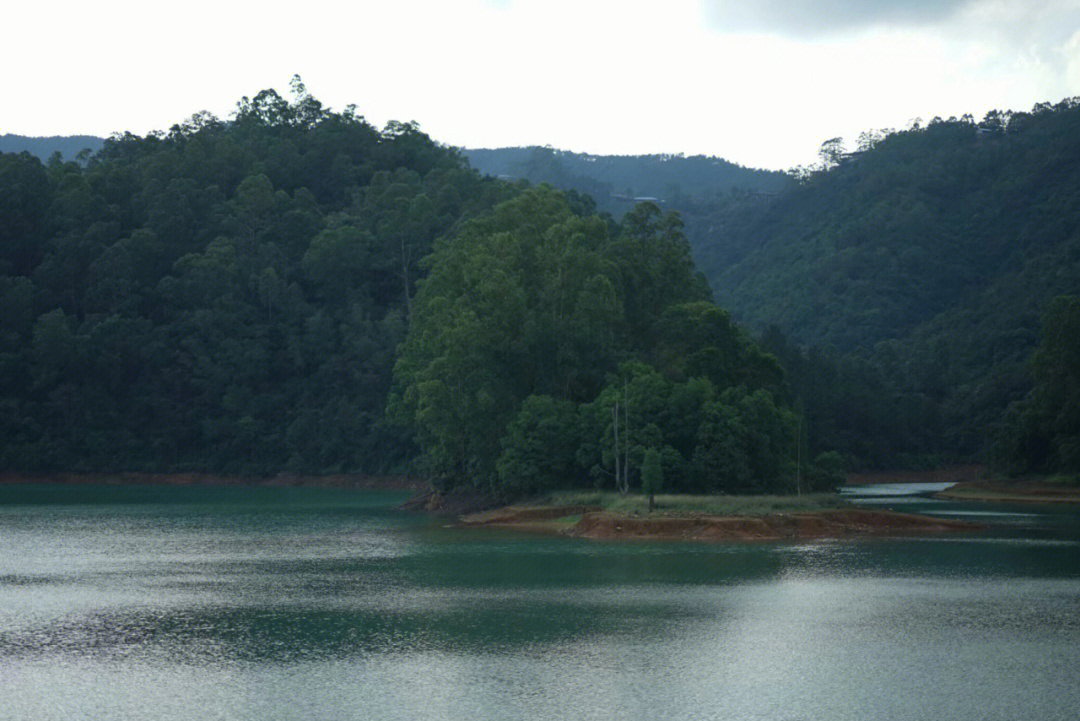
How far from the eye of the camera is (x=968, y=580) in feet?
155

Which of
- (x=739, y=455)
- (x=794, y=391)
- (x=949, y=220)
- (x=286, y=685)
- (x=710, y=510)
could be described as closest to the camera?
(x=286, y=685)

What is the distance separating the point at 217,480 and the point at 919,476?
74.1 metres

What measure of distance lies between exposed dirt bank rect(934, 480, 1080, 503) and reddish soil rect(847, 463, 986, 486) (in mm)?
25940

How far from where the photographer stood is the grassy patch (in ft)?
215

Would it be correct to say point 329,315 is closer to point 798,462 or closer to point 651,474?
point 798,462

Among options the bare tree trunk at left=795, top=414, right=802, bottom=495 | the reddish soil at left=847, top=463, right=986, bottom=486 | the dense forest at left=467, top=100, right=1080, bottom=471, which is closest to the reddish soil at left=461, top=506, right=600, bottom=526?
the bare tree trunk at left=795, top=414, right=802, bottom=495

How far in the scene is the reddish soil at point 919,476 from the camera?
136m

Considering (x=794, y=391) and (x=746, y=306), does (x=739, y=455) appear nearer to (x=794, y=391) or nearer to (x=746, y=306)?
(x=794, y=391)

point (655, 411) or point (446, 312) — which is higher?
point (446, 312)

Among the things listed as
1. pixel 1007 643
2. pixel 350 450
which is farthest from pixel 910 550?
pixel 350 450

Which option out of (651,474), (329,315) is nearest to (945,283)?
(329,315)

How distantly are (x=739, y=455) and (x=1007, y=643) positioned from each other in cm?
3827

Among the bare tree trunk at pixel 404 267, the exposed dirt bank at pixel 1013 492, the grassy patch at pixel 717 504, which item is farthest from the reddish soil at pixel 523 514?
the bare tree trunk at pixel 404 267

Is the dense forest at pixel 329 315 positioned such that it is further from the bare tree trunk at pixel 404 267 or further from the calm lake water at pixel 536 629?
the calm lake water at pixel 536 629
